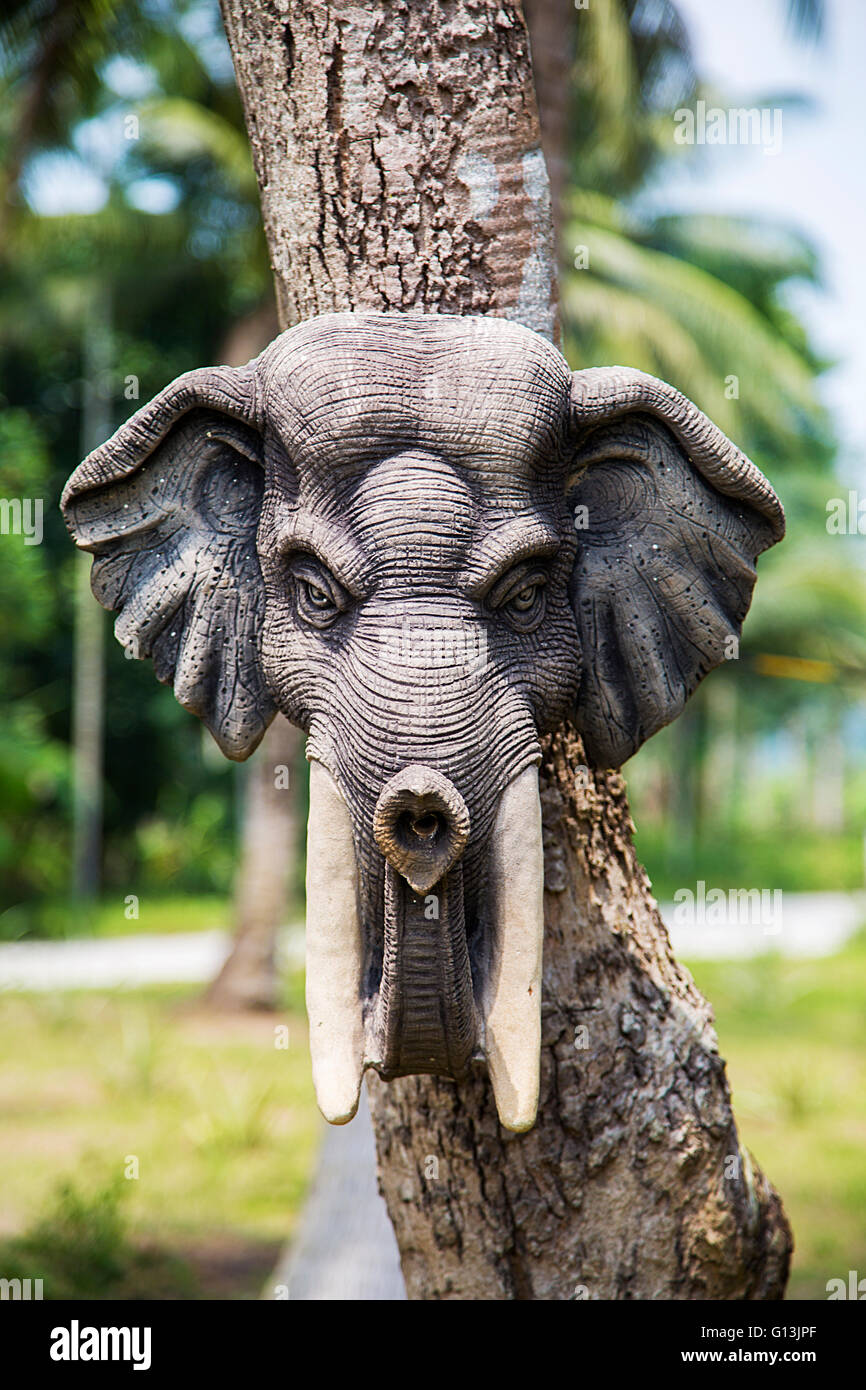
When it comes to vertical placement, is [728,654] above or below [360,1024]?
above

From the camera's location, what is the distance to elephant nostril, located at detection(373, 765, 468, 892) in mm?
1733

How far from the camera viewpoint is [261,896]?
1089cm

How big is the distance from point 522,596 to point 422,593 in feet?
0.59

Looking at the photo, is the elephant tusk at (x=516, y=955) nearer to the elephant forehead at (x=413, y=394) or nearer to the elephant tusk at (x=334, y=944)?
the elephant tusk at (x=334, y=944)

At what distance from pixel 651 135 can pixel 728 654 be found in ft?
44.9

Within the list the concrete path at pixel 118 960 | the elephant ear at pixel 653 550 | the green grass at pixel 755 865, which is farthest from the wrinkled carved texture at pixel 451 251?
the green grass at pixel 755 865

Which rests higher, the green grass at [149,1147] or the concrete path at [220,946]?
the concrete path at [220,946]

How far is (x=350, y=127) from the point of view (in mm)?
2354

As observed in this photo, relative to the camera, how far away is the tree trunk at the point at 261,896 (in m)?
10.8

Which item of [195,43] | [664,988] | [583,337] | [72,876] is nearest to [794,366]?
[583,337]

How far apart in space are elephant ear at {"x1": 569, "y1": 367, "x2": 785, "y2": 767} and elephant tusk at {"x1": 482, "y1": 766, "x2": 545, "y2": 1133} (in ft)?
1.21

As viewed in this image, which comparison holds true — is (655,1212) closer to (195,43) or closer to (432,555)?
(432,555)

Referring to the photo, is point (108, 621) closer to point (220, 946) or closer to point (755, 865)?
point (220, 946)

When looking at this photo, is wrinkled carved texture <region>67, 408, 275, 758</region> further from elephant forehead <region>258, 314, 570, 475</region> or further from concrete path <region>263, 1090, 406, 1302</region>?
concrete path <region>263, 1090, 406, 1302</region>
